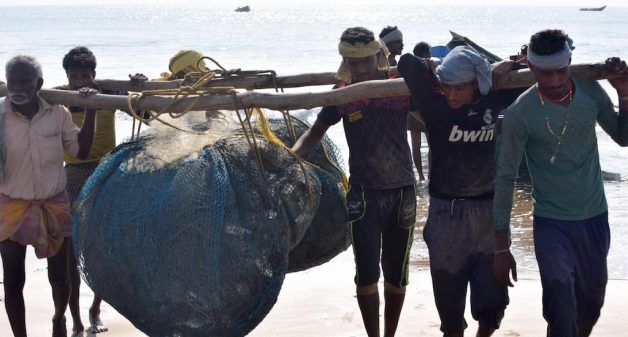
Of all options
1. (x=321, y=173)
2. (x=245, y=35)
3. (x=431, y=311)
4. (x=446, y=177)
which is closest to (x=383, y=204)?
(x=321, y=173)

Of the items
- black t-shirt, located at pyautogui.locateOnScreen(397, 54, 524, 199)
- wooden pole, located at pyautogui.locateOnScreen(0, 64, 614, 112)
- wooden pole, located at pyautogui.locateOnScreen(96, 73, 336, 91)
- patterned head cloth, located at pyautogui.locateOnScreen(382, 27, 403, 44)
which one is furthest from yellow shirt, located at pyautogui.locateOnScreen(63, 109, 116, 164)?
patterned head cloth, located at pyautogui.locateOnScreen(382, 27, 403, 44)

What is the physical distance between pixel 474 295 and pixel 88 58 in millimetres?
2594

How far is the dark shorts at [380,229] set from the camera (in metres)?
4.96

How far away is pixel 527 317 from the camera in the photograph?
A: 6.07 m

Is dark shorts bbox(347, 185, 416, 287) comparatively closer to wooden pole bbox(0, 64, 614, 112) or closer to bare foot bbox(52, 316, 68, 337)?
wooden pole bbox(0, 64, 614, 112)

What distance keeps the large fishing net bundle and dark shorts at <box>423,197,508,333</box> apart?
663 millimetres

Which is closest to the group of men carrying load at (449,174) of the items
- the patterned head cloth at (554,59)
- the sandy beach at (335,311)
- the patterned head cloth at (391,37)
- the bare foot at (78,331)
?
the patterned head cloth at (554,59)

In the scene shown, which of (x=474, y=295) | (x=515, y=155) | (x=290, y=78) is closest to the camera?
(x=515, y=155)

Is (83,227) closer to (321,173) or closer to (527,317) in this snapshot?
(321,173)

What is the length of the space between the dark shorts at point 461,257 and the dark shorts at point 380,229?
60 cm

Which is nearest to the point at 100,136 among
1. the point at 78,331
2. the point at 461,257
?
the point at 78,331

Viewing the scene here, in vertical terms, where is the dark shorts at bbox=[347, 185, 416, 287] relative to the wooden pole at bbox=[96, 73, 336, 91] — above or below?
below

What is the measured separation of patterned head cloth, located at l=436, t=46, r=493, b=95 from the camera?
4.09m

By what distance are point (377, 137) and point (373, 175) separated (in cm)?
20
